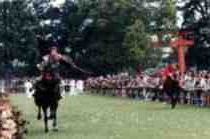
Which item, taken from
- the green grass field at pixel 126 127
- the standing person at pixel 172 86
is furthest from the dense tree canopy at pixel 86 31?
the green grass field at pixel 126 127

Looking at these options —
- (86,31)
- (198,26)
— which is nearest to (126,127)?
(198,26)

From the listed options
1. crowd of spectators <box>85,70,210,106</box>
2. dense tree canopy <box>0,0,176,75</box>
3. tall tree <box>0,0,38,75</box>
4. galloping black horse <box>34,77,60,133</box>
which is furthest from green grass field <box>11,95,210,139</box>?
tall tree <box>0,0,38,75</box>

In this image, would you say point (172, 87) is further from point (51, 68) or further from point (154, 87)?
point (51, 68)

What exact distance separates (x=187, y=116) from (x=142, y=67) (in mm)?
62258

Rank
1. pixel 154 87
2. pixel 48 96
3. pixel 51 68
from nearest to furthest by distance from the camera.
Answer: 1. pixel 51 68
2. pixel 48 96
3. pixel 154 87

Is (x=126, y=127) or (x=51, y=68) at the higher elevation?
(x=51, y=68)

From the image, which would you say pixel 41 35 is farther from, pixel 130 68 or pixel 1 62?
pixel 130 68

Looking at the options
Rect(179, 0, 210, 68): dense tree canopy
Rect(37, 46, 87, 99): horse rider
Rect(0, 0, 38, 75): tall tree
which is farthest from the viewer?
Rect(0, 0, 38, 75): tall tree

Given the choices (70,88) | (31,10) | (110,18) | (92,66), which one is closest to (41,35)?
(31,10)

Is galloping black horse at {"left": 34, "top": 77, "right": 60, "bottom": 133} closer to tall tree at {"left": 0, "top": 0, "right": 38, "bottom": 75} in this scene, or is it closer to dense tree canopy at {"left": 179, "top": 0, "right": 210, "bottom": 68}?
dense tree canopy at {"left": 179, "top": 0, "right": 210, "bottom": 68}

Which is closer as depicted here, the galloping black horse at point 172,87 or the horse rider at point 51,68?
the horse rider at point 51,68

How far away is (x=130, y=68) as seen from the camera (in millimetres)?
92812

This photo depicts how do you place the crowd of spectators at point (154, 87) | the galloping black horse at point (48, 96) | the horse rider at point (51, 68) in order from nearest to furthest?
the horse rider at point (51, 68) < the galloping black horse at point (48, 96) < the crowd of spectators at point (154, 87)

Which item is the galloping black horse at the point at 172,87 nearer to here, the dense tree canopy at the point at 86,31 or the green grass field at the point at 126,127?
the green grass field at the point at 126,127
